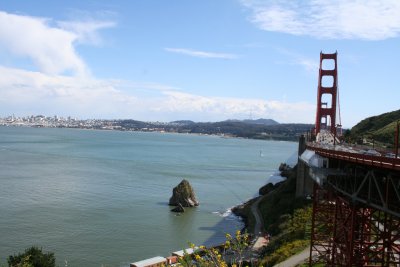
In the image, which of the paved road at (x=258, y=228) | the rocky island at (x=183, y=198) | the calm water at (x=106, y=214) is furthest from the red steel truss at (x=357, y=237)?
the rocky island at (x=183, y=198)

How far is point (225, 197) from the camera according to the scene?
199 feet

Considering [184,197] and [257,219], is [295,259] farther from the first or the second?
[184,197]

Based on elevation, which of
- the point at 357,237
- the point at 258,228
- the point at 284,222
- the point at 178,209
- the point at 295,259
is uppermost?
the point at 357,237

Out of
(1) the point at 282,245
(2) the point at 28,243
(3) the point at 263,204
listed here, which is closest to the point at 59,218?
(2) the point at 28,243

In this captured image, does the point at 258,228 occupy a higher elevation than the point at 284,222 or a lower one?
lower

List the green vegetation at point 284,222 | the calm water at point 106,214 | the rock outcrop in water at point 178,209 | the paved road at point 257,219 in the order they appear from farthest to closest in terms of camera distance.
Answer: the rock outcrop in water at point 178,209 < the paved road at point 257,219 < the calm water at point 106,214 < the green vegetation at point 284,222

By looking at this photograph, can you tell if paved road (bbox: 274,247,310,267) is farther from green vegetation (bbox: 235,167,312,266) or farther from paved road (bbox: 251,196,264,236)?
paved road (bbox: 251,196,264,236)

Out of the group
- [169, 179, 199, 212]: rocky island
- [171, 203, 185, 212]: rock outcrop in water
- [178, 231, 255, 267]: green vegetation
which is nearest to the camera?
[178, 231, 255, 267]: green vegetation

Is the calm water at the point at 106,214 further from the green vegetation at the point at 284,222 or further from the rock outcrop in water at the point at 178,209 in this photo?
the green vegetation at the point at 284,222

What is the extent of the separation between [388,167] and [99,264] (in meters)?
23.8

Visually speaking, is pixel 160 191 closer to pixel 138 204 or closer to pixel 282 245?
pixel 138 204

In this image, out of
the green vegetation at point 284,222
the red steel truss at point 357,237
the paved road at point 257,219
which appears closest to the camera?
the red steel truss at point 357,237

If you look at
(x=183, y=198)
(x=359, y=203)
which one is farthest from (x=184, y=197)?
(x=359, y=203)

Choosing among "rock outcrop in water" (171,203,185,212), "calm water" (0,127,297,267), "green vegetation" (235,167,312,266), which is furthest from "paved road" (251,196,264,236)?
"rock outcrop in water" (171,203,185,212)
